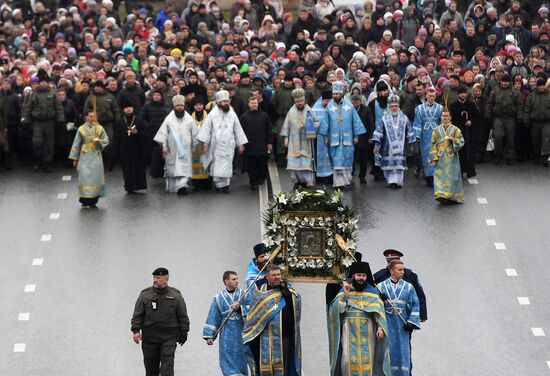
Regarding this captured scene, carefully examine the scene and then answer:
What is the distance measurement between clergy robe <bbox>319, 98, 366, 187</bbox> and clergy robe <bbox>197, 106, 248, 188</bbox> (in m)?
1.46

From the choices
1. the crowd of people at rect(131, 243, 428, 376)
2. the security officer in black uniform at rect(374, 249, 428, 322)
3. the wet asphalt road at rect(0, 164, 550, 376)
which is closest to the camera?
the crowd of people at rect(131, 243, 428, 376)

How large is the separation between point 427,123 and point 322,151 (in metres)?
1.84

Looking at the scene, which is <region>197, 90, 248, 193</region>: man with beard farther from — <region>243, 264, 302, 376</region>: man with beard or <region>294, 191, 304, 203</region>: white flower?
<region>243, 264, 302, 376</region>: man with beard

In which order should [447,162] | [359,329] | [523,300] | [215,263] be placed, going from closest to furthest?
[359,329]
[523,300]
[215,263]
[447,162]

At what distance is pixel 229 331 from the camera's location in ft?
69.8

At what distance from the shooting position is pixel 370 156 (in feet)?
102

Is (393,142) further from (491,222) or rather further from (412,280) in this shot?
(412,280)

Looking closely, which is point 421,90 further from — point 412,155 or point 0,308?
point 0,308

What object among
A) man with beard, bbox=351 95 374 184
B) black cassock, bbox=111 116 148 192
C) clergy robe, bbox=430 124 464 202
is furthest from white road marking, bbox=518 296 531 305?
black cassock, bbox=111 116 148 192

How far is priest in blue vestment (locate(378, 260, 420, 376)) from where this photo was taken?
2127 cm

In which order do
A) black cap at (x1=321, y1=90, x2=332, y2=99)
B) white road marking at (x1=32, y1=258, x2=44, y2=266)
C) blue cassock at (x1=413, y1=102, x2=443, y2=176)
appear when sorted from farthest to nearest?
1. black cap at (x1=321, y1=90, x2=332, y2=99)
2. blue cassock at (x1=413, y1=102, x2=443, y2=176)
3. white road marking at (x1=32, y1=258, x2=44, y2=266)

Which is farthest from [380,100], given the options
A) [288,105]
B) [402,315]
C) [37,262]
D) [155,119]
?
[402,315]

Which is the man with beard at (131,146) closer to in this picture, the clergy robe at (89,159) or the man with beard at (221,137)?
the clergy robe at (89,159)

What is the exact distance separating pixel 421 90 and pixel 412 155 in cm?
116
